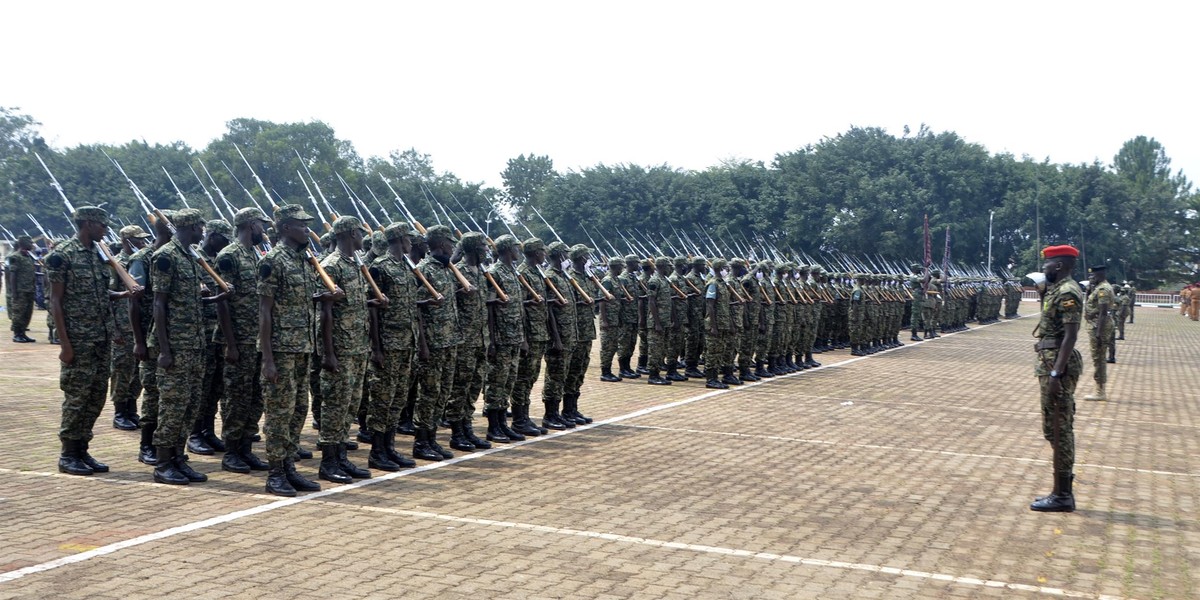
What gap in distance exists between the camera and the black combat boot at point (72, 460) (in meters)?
7.97

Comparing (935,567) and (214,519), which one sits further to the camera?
(214,519)

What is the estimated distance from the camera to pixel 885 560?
20.9 ft

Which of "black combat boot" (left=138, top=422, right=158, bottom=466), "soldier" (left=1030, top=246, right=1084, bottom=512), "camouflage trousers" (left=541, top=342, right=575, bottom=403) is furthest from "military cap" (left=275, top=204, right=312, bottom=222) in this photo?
"soldier" (left=1030, top=246, right=1084, bottom=512)

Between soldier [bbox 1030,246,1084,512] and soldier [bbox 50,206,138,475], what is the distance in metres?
6.82

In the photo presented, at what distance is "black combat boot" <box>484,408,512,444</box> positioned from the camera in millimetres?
10320

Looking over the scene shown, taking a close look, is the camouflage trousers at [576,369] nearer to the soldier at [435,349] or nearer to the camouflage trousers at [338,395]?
the soldier at [435,349]

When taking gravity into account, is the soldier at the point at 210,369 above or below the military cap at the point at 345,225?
below

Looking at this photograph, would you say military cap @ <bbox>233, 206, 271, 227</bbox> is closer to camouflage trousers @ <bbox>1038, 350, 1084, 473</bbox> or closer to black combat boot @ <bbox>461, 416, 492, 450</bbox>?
black combat boot @ <bbox>461, 416, 492, 450</bbox>

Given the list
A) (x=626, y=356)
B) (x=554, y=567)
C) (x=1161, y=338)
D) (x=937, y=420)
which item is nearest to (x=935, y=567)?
(x=554, y=567)

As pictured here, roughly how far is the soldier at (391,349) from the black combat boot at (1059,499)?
4905 millimetres

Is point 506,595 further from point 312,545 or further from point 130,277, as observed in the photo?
point 130,277

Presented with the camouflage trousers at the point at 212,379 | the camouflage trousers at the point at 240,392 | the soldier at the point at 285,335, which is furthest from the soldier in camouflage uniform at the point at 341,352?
the camouflage trousers at the point at 212,379

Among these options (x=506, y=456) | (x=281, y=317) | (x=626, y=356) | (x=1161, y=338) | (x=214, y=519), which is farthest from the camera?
(x=1161, y=338)

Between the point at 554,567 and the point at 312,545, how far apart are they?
4.77ft
